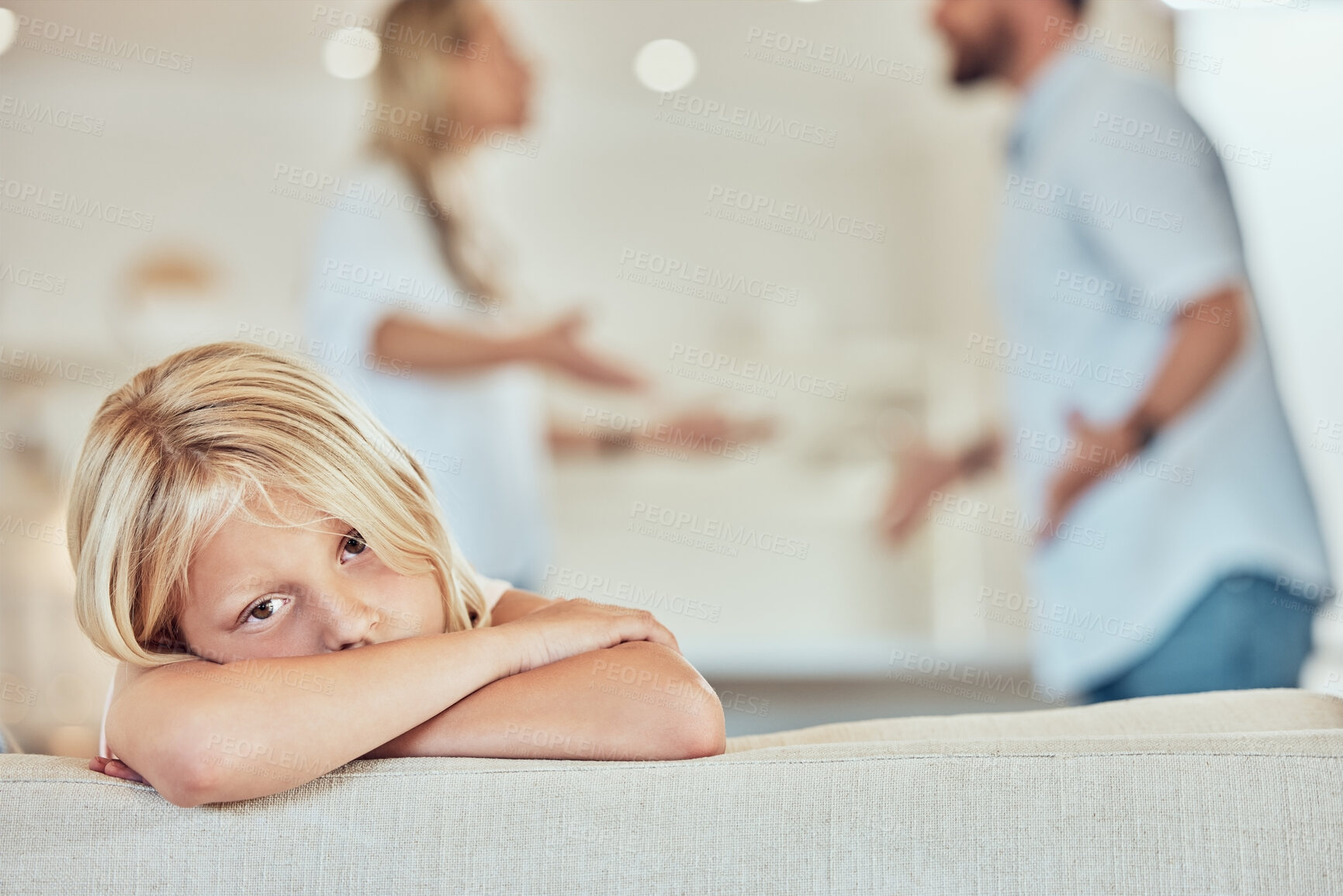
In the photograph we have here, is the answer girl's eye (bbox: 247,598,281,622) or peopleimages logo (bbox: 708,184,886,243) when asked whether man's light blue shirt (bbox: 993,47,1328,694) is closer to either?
peopleimages logo (bbox: 708,184,886,243)

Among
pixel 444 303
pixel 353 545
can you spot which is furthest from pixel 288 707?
pixel 444 303

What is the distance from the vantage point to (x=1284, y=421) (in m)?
2.13

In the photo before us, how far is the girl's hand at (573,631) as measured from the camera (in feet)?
2.34

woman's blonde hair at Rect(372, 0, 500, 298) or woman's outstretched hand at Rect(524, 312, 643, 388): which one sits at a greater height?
woman's blonde hair at Rect(372, 0, 500, 298)

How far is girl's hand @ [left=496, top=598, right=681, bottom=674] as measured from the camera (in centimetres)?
71

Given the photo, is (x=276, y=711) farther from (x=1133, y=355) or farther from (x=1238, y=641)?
(x=1133, y=355)

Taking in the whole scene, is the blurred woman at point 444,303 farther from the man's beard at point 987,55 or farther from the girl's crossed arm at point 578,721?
the girl's crossed arm at point 578,721

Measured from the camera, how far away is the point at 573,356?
10.1 ft

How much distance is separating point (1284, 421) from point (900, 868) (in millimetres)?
1919

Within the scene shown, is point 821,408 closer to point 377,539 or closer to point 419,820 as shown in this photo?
point 377,539

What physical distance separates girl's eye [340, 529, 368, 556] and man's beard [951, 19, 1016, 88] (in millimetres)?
2388

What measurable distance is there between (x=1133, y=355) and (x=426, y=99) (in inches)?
72.0

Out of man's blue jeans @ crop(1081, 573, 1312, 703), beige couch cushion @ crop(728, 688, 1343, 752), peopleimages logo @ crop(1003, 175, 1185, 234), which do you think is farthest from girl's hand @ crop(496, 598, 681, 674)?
peopleimages logo @ crop(1003, 175, 1185, 234)

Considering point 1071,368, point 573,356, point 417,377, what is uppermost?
point 417,377
